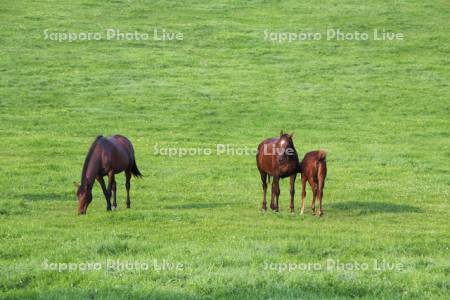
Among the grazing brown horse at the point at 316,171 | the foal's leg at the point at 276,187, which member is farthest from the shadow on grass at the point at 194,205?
the grazing brown horse at the point at 316,171

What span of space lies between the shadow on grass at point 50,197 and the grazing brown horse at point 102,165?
88.4 inches

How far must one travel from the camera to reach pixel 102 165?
21.6 meters

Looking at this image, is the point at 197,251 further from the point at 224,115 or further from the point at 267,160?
the point at 224,115

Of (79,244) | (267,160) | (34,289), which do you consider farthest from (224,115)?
(34,289)

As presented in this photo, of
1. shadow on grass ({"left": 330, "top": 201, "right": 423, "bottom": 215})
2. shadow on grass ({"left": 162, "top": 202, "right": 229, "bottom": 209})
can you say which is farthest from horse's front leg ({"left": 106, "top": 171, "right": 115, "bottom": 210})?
shadow on grass ({"left": 330, "top": 201, "right": 423, "bottom": 215})

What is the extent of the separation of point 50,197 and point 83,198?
438 centimetres

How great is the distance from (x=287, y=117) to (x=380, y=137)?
6.01 metres

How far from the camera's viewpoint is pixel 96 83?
47.8 m

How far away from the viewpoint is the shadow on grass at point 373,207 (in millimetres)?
22375

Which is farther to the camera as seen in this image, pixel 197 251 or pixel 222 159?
pixel 222 159

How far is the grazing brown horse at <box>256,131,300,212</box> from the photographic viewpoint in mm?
21328

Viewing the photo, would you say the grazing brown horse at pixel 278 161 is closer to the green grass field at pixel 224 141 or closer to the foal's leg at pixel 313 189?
the foal's leg at pixel 313 189

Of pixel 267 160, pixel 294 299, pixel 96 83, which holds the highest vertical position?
pixel 96 83

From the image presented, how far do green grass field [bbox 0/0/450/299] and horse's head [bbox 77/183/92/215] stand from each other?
12.9 inches
